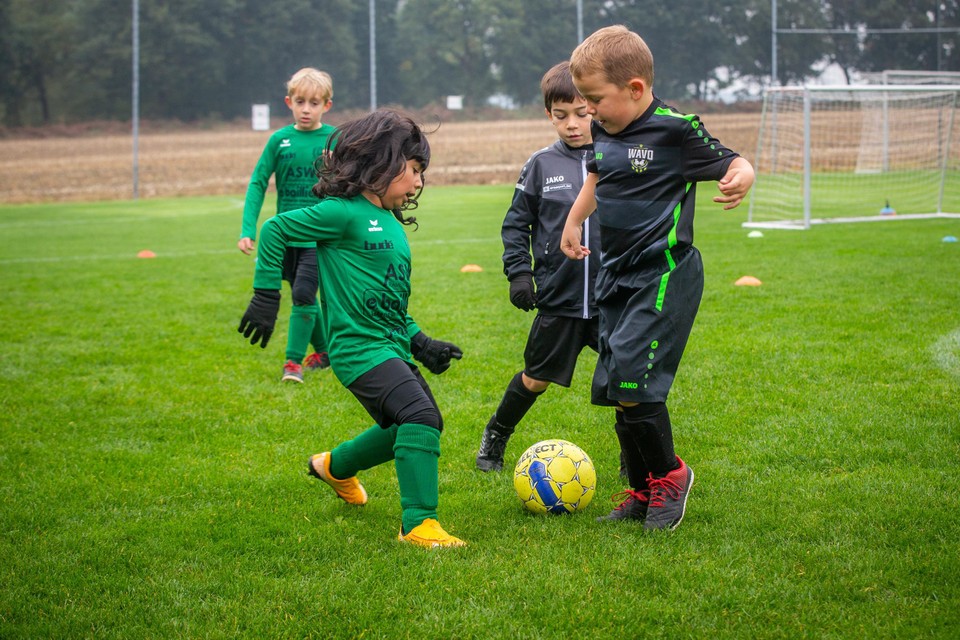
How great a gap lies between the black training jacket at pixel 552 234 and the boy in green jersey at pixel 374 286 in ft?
2.53

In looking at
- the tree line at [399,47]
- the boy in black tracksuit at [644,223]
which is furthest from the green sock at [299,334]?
the tree line at [399,47]

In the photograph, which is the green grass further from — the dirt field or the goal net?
the dirt field

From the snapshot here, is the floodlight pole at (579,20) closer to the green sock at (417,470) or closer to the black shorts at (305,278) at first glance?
the black shorts at (305,278)

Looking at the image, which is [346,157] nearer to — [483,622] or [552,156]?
[552,156]

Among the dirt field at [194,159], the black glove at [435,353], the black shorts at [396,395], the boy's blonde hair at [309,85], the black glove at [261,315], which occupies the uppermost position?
the dirt field at [194,159]

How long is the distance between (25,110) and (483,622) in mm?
35304

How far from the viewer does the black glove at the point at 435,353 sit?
362 cm

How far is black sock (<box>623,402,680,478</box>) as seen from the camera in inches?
139

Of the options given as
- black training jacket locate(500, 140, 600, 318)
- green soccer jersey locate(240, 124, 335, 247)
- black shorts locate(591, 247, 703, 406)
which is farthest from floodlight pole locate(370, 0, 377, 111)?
black shorts locate(591, 247, 703, 406)

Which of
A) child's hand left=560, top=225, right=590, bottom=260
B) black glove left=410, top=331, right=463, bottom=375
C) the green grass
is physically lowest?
the green grass

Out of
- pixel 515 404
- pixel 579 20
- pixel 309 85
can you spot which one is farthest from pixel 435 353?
pixel 579 20

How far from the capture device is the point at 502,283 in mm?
10133

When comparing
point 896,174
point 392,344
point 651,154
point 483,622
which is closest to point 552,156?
point 651,154

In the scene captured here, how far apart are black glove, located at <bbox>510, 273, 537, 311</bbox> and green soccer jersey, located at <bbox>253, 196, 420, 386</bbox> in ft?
2.53
